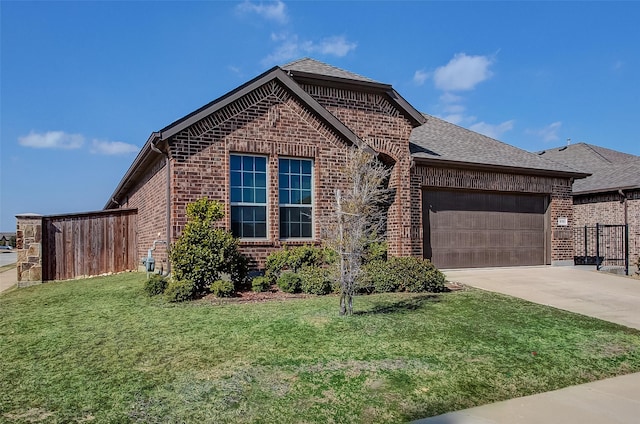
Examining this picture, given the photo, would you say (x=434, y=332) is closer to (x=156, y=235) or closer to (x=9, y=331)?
(x=9, y=331)

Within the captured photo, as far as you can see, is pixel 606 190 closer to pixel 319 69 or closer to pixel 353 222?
pixel 319 69

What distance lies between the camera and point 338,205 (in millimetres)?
7402

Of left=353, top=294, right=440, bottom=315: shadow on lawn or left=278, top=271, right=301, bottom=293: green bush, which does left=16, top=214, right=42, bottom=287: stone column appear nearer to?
left=278, top=271, right=301, bottom=293: green bush

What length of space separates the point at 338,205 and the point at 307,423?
3946 mm

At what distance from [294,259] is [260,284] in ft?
4.29

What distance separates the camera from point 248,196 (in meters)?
11.2

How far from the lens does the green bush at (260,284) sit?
9.92m

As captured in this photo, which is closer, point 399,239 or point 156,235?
point 156,235

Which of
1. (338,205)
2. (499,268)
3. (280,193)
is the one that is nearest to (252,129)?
(280,193)

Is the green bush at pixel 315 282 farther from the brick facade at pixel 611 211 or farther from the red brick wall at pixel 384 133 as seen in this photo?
the brick facade at pixel 611 211

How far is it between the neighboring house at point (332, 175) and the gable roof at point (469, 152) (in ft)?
0.20

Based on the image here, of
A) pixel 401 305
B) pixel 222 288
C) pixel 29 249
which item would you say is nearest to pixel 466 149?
pixel 401 305

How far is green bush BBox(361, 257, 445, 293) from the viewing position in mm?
10281

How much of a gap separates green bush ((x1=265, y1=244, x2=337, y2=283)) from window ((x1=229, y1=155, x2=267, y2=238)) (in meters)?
0.71
